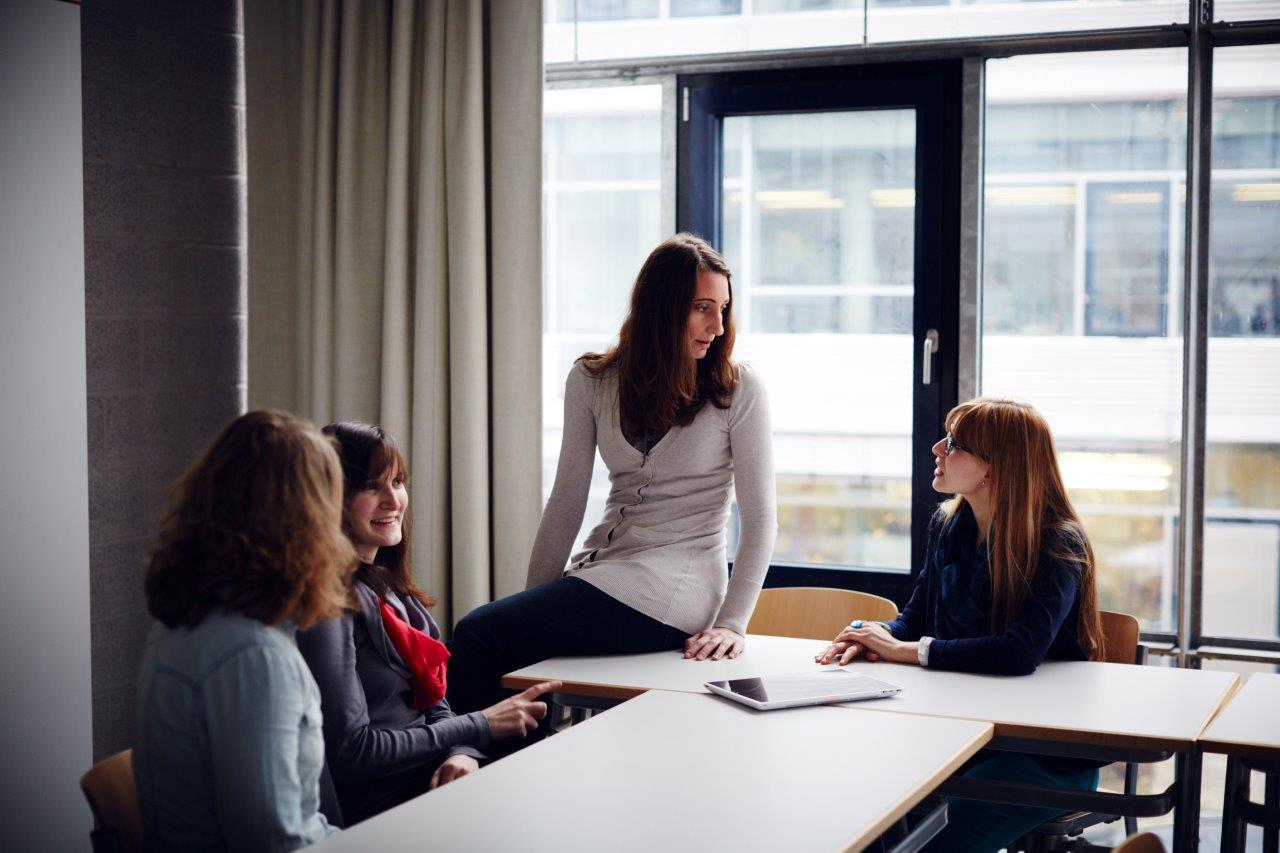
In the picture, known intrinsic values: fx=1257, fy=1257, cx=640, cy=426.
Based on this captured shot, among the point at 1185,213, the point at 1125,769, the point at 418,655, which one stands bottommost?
the point at 1125,769

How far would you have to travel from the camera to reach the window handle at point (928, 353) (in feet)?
12.3

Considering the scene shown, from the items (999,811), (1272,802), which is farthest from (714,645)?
(1272,802)

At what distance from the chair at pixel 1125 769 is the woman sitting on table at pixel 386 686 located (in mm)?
1003

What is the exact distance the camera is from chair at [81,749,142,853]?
5.05ft

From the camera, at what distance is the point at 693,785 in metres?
1.68

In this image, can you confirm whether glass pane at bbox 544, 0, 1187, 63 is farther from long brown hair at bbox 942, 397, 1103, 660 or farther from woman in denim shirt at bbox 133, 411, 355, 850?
woman in denim shirt at bbox 133, 411, 355, 850

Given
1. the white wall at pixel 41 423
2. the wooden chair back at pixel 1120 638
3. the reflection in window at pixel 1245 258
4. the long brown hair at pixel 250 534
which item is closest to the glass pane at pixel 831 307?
the reflection in window at pixel 1245 258

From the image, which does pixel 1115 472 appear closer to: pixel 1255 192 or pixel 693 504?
pixel 1255 192

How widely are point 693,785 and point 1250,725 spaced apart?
968 mm

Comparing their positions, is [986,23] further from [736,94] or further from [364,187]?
[364,187]

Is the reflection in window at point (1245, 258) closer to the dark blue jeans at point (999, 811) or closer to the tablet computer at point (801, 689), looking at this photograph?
the dark blue jeans at point (999, 811)

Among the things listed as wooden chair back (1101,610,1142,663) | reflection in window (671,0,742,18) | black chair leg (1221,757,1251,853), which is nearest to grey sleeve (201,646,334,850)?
black chair leg (1221,757,1251,853)

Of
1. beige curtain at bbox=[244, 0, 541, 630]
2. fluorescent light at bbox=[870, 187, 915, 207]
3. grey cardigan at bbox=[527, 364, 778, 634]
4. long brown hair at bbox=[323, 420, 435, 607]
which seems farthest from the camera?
beige curtain at bbox=[244, 0, 541, 630]

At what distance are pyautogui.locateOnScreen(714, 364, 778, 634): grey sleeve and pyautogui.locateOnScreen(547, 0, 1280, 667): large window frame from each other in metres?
1.29
